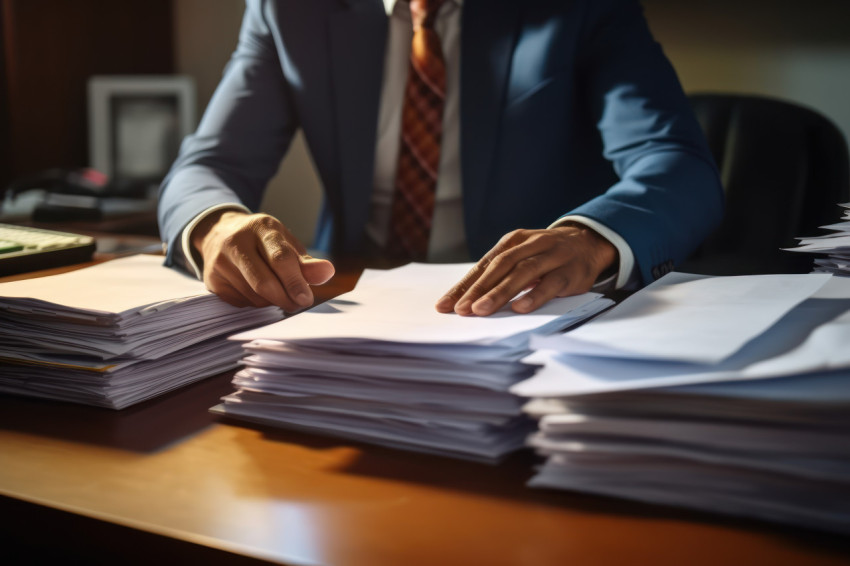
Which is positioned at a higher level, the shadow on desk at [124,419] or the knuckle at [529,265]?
the knuckle at [529,265]

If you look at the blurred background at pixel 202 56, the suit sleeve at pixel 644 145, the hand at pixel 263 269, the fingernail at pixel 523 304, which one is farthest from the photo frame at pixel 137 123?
the fingernail at pixel 523 304

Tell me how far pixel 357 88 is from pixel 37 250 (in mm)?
605

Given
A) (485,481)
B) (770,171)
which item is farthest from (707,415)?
(770,171)

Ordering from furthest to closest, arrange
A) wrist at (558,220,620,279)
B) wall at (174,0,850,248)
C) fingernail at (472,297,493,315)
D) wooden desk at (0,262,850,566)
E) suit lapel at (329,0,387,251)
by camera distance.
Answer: wall at (174,0,850,248), suit lapel at (329,0,387,251), wrist at (558,220,620,279), fingernail at (472,297,493,315), wooden desk at (0,262,850,566)

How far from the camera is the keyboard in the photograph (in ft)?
3.11

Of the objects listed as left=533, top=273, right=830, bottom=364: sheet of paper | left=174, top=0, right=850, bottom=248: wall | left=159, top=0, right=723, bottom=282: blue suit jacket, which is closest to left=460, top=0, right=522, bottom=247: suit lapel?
left=159, top=0, right=723, bottom=282: blue suit jacket

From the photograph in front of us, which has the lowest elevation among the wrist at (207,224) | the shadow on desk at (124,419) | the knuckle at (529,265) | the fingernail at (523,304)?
the shadow on desk at (124,419)

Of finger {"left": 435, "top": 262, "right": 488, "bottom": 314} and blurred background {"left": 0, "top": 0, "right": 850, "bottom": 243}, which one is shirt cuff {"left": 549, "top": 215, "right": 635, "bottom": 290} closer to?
finger {"left": 435, "top": 262, "right": 488, "bottom": 314}

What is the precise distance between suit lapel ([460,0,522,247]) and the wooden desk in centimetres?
84

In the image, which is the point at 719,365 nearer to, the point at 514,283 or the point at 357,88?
the point at 514,283

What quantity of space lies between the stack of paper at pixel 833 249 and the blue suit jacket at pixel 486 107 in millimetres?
308

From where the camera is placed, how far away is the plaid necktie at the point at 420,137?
4.42 ft

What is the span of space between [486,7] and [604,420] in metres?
1.02

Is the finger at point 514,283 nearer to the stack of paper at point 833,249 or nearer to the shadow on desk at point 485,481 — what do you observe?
the shadow on desk at point 485,481
